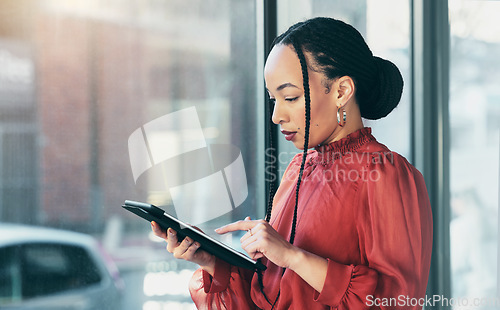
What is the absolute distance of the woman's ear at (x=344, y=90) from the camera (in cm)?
91

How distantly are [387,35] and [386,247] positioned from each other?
43.1 inches

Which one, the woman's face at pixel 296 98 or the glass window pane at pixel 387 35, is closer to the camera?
the woman's face at pixel 296 98

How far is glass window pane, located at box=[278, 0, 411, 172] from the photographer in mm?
1671

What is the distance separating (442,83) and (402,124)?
0.21m

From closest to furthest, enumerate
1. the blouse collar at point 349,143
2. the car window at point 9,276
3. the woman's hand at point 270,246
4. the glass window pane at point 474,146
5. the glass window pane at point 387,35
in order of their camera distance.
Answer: the woman's hand at point 270,246, the blouse collar at point 349,143, the car window at point 9,276, the glass window pane at point 474,146, the glass window pane at point 387,35

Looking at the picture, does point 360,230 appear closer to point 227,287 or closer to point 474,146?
point 227,287

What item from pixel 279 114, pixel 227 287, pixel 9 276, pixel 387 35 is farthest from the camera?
pixel 387 35

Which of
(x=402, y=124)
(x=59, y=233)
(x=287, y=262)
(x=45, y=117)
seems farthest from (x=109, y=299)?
(x=402, y=124)

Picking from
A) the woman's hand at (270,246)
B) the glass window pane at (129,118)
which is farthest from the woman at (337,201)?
the glass window pane at (129,118)

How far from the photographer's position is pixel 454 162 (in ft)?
5.14

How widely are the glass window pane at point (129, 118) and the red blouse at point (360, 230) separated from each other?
64 centimetres

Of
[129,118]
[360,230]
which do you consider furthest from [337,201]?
[129,118]

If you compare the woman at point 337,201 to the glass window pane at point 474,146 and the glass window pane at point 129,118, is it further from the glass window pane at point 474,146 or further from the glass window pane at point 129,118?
the glass window pane at point 474,146

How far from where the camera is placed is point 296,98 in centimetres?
90
